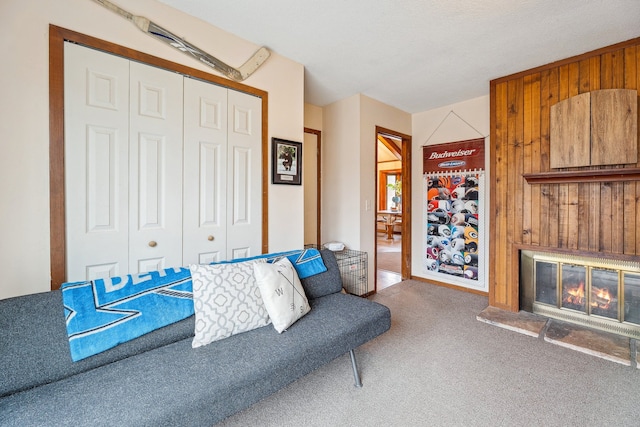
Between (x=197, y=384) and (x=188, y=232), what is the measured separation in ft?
3.88

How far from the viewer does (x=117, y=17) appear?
1.75 metres

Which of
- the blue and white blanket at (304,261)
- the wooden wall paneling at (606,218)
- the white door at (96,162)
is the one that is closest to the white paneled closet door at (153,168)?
the white door at (96,162)

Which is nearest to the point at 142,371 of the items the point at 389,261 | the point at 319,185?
the point at 319,185

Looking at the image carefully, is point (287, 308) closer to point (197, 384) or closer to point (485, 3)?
point (197, 384)

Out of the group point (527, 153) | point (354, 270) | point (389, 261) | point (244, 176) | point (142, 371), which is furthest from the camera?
point (389, 261)

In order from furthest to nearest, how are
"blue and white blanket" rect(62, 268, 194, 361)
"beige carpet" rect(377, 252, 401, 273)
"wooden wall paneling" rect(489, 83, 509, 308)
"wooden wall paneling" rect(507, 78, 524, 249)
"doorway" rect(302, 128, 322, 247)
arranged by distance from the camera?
"beige carpet" rect(377, 252, 401, 273) → "doorway" rect(302, 128, 322, 247) → "wooden wall paneling" rect(489, 83, 509, 308) → "wooden wall paneling" rect(507, 78, 524, 249) → "blue and white blanket" rect(62, 268, 194, 361)

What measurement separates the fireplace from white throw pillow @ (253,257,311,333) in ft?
8.33

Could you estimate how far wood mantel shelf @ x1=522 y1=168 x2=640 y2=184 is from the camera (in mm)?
2283

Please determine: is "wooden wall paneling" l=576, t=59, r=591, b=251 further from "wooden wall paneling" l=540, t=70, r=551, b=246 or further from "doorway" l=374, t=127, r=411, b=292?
"doorway" l=374, t=127, r=411, b=292

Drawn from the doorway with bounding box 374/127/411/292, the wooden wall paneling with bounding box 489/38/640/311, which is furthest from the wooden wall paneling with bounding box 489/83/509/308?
the doorway with bounding box 374/127/411/292

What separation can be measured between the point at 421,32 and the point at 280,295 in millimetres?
2290

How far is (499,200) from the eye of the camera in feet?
10.1

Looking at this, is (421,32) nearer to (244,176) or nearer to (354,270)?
(244,176)

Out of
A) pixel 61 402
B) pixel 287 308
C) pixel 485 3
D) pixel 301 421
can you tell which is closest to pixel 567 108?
pixel 485 3
